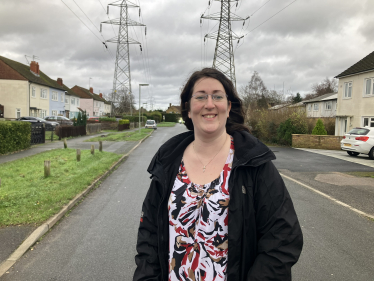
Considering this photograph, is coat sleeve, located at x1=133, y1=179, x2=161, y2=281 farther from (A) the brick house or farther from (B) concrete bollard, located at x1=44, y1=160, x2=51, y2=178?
(A) the brick house

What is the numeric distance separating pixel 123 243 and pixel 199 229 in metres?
3.07

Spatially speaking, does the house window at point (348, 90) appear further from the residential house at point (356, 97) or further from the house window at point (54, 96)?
the house window at point (54, 96)

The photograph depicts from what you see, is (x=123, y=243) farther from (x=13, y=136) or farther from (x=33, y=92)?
(x=33, y=92)

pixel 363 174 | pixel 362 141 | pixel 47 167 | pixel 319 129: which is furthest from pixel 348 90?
pixel 47 167

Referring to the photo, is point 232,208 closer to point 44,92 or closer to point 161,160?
point 161,160

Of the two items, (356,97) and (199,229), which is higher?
(356,97)

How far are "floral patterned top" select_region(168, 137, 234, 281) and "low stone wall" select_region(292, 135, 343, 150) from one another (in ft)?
71.8

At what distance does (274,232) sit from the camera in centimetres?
170

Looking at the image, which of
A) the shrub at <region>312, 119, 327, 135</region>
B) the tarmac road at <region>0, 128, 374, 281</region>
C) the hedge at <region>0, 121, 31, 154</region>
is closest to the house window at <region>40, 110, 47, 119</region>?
the hedge at <region>0, 121, 31, 154</region>

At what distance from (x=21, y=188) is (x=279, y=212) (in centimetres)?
788

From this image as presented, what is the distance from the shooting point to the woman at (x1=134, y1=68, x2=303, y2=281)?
67.5 inches

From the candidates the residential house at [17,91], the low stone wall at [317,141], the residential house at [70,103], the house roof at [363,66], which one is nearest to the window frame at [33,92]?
the residential house at [17,91]

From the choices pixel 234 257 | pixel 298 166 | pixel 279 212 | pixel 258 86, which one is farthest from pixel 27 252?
pixel 258 86

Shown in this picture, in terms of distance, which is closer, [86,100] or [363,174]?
[363,174]
